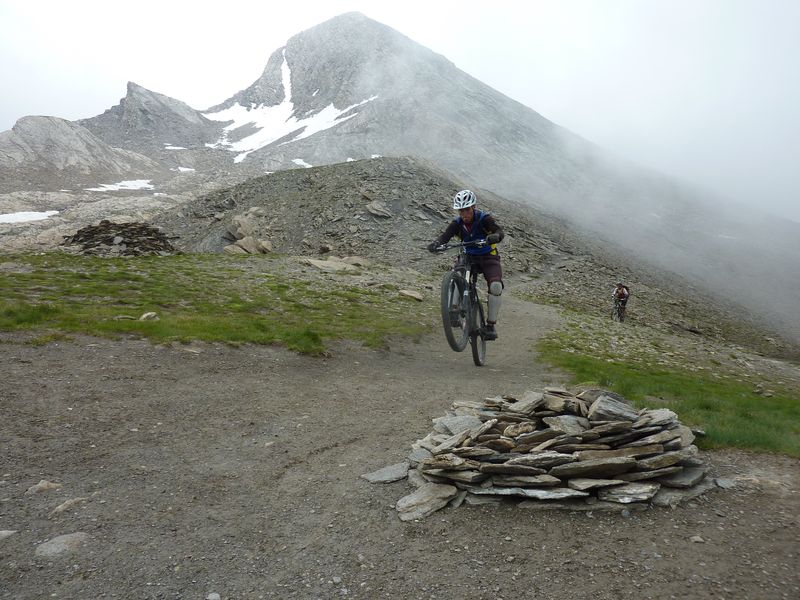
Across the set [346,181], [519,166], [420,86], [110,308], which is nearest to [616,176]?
[519,166]

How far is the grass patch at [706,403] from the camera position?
7996 mm

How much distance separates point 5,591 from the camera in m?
4.39

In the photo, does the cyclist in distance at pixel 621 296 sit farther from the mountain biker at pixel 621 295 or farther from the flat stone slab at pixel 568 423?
the flat stone slab at pixel 568 423

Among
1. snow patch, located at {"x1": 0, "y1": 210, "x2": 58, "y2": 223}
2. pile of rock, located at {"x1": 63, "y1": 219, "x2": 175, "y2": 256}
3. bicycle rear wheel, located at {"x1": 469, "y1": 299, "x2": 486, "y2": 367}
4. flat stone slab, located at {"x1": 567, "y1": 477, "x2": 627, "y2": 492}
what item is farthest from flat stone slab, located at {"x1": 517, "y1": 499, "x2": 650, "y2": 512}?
snow patch, located at {"x1": 0, "y1": 210, "x2": 58, "y2": 223}

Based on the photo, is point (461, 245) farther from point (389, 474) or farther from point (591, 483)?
point (591, 483)

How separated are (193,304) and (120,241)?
20.5 meters

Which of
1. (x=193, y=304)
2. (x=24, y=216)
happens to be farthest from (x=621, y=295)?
(x=24, y=216)

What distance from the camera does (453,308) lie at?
1302cm

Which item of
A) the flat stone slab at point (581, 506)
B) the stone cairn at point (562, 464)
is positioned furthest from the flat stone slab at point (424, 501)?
the flat stone slab at point (581, 506)

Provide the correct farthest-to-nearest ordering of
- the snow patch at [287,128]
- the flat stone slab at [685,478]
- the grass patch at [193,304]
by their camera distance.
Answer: the snow patch at [287,128], the grass patch at [193,304], the flat stone slab at [685,478]

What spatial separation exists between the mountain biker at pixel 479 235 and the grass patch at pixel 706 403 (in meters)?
3.76

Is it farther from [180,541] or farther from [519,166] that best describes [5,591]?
[519,166]

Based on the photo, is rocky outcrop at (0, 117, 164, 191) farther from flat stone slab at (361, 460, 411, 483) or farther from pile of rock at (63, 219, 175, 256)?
flat stone slab at (361, 460, 411, 483)

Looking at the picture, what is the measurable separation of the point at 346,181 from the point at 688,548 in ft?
177
